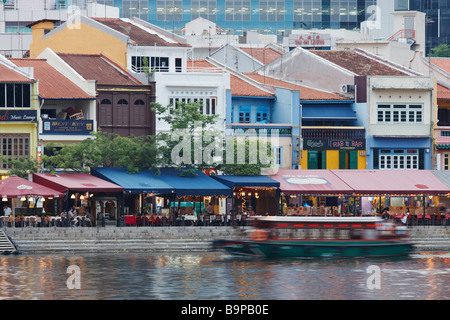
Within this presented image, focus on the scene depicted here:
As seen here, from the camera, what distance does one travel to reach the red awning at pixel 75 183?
66188mm

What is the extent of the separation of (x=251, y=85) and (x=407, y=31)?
36.8 metres

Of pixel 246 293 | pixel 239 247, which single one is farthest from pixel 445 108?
pixel 246 293

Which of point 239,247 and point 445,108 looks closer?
point 239,247

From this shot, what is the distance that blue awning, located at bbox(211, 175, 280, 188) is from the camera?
233 ft

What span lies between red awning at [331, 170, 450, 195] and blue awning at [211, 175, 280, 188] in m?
4.94

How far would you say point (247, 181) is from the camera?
71.6 meters

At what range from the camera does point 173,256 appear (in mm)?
63188

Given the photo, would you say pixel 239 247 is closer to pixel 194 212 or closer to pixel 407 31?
pixel 194 212

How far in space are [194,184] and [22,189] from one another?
411 inches

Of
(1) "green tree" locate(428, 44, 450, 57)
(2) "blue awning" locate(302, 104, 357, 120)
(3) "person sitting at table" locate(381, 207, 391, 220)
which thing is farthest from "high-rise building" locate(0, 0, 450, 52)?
(3) "person sitting at table" locate(381, 207, 391, 220)

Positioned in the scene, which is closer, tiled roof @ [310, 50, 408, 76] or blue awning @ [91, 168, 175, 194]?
blue awning @ [91, 168, 175, 194]

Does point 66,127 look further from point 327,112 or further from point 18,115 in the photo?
point 327,112

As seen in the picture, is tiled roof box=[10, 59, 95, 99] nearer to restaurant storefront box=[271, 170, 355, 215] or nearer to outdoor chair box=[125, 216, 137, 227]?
outdoor chair box=[125, 216, 137, 227]
